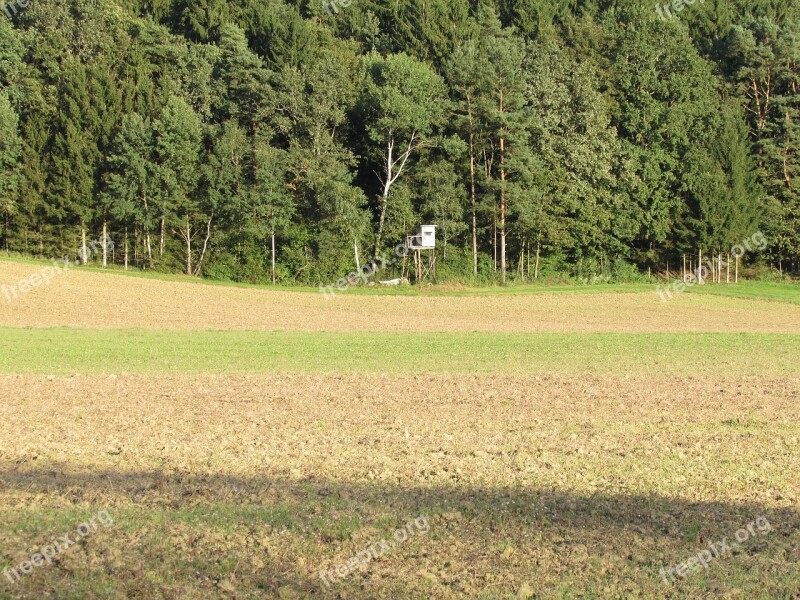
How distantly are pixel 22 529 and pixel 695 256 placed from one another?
224ft

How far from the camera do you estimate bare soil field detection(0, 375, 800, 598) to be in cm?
774

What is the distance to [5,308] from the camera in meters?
39.8

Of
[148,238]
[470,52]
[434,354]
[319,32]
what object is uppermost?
[319,32]

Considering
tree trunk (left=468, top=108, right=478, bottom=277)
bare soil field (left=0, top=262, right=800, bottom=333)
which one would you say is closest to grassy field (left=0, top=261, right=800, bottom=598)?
bare soil field (left=0, top=262, right=800, bottom=333)

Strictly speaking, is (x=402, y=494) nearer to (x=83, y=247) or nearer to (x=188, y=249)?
(x=188, y=249)

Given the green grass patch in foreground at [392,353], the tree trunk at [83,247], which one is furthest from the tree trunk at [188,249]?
the green grass patch in foreground at [392,353]

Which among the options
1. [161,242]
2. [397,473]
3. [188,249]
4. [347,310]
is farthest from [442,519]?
[161,242]

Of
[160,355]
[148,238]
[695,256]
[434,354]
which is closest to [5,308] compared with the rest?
[160,355]

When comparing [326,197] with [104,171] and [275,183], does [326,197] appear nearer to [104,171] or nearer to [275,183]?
[275,183]

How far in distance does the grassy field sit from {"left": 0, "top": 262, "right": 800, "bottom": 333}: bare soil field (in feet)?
33.7

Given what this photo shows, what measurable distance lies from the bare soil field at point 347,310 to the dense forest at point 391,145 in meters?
11.7

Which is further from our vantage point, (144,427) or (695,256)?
(695,256)

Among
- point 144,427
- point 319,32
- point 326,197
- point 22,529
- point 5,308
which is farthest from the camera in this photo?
point 319,32

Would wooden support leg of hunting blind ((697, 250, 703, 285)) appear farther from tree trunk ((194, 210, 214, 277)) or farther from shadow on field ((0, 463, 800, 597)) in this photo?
shadow on field ((0, 463, 800, 597))
